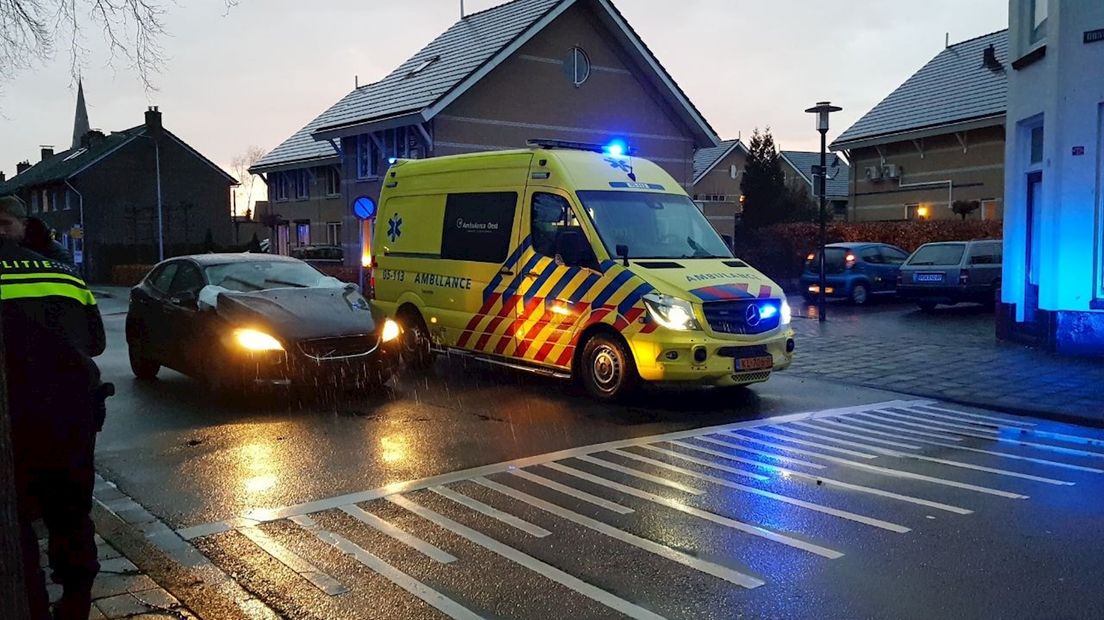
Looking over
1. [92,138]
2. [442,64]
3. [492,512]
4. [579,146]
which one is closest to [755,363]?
[579,146]

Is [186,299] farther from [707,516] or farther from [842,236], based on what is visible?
[842,236]

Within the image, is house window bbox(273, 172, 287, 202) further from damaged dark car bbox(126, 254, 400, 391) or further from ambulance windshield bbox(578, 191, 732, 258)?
ambulance windshield bbox(578, 191, 732, 258)

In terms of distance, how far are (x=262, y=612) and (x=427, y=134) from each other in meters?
21.9

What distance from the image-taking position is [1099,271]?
1294 centimetres

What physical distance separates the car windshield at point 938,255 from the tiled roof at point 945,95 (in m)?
12.4

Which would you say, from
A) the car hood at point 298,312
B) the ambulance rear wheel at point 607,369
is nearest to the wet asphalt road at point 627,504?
the ambulance rear wheel at point 607,369

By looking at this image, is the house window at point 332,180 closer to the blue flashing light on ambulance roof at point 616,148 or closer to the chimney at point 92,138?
the chimney at point 92,138

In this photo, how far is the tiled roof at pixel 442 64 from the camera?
997 inches

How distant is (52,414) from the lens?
151 inches

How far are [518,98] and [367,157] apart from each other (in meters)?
4.91

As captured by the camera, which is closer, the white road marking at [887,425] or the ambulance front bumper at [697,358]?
the white road marking at [887,425]

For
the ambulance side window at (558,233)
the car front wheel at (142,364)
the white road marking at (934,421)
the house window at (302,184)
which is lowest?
the white road marking at (934,421)

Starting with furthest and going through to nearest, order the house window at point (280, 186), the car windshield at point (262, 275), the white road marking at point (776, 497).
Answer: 1. the house window at point (280, 186)
2. the car windshield at point (262, 275)
3. the white road marking at point (776, 497)

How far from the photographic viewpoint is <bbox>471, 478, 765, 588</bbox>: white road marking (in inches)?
185
